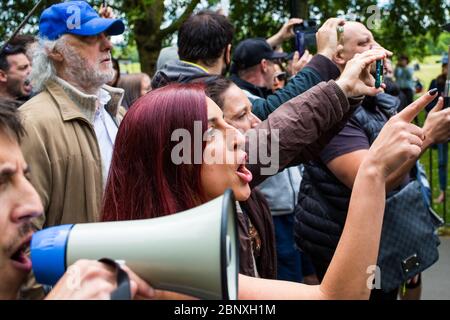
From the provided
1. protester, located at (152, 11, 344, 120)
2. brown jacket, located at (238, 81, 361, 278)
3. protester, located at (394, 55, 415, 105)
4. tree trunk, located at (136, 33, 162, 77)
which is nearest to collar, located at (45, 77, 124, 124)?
protester, located at (152, 11, 344, 120)

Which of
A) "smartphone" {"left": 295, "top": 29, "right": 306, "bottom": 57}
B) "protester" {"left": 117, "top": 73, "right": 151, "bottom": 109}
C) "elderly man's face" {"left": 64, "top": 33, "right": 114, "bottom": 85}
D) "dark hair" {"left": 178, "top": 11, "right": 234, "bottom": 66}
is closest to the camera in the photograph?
"elderly man's face" {"left": 64, "top": 33, "right": 114, "bottom": 85}

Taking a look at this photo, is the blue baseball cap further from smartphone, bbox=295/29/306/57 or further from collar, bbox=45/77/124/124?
smartphone, bbox=295/29/306/57

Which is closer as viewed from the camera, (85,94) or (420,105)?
(420,105)

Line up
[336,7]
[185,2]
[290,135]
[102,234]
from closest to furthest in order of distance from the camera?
[102,234], [290,135], [185,2], [336,7]

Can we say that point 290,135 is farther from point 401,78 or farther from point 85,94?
point 401,78

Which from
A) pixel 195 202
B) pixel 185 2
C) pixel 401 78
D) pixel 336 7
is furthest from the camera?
pixel 401 78

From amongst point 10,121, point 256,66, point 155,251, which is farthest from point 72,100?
point 256,66

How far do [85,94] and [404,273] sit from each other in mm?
1644

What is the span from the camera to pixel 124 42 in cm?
1078

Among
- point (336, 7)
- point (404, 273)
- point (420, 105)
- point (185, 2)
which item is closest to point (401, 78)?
point (336, 7)

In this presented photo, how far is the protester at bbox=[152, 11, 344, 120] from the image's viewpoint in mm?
2758

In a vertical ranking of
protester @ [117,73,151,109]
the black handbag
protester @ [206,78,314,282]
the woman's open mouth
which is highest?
the woman's open mouth

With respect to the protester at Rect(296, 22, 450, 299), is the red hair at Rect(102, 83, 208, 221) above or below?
above

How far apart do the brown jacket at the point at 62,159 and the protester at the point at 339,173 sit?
108cm
